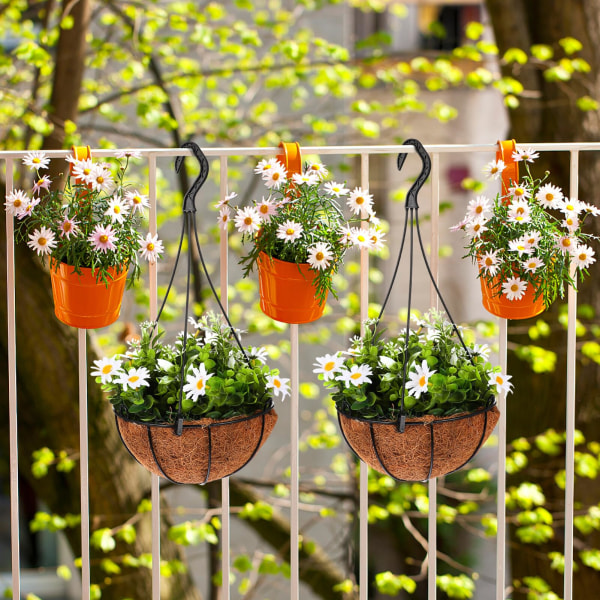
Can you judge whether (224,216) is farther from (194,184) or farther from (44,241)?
(44,241)

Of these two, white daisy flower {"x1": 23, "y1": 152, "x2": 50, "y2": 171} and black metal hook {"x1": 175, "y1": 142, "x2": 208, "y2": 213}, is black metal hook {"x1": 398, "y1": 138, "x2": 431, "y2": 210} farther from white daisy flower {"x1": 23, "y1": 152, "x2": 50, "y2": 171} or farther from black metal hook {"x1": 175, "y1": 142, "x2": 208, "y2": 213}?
white daisy flower {"x1": 23, "y1": 152, "x2": 50, "y2": 171}

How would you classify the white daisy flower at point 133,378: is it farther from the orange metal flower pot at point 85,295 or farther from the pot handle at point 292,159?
the pot handle at point 292,159

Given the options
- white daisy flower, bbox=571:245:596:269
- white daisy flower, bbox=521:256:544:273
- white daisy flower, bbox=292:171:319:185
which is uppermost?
white daisy flower, bbox=292:171:319:185

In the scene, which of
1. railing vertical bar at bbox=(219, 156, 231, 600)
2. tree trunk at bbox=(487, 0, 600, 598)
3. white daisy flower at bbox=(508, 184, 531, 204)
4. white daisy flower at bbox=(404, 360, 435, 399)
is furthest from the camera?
tree trunk at bbox=(487, 0, 600, 598)

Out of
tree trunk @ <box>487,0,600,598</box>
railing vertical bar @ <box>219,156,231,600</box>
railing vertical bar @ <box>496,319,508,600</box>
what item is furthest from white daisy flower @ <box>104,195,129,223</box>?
tree trunk @ <box>487,0,600,598</box>

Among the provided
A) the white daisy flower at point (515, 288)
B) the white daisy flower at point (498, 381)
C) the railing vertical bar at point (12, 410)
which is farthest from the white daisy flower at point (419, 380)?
the railing vertical bar at point (12, 410)

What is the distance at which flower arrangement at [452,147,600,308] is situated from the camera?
1.34 m

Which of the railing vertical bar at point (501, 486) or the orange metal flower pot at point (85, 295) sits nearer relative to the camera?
the orange metal flower pot at point (85, 295)

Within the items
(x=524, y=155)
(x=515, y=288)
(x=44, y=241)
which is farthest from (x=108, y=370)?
(x=524, y=155)

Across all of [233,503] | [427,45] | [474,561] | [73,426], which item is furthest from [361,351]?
→ [427,45]

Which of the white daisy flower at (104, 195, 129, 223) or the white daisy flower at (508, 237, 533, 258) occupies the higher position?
the white daisy flower at (104, 195, 129, 223)

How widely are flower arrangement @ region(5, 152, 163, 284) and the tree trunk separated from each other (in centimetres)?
186

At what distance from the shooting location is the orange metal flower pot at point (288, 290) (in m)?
1.36

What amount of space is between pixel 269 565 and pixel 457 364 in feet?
5.18
